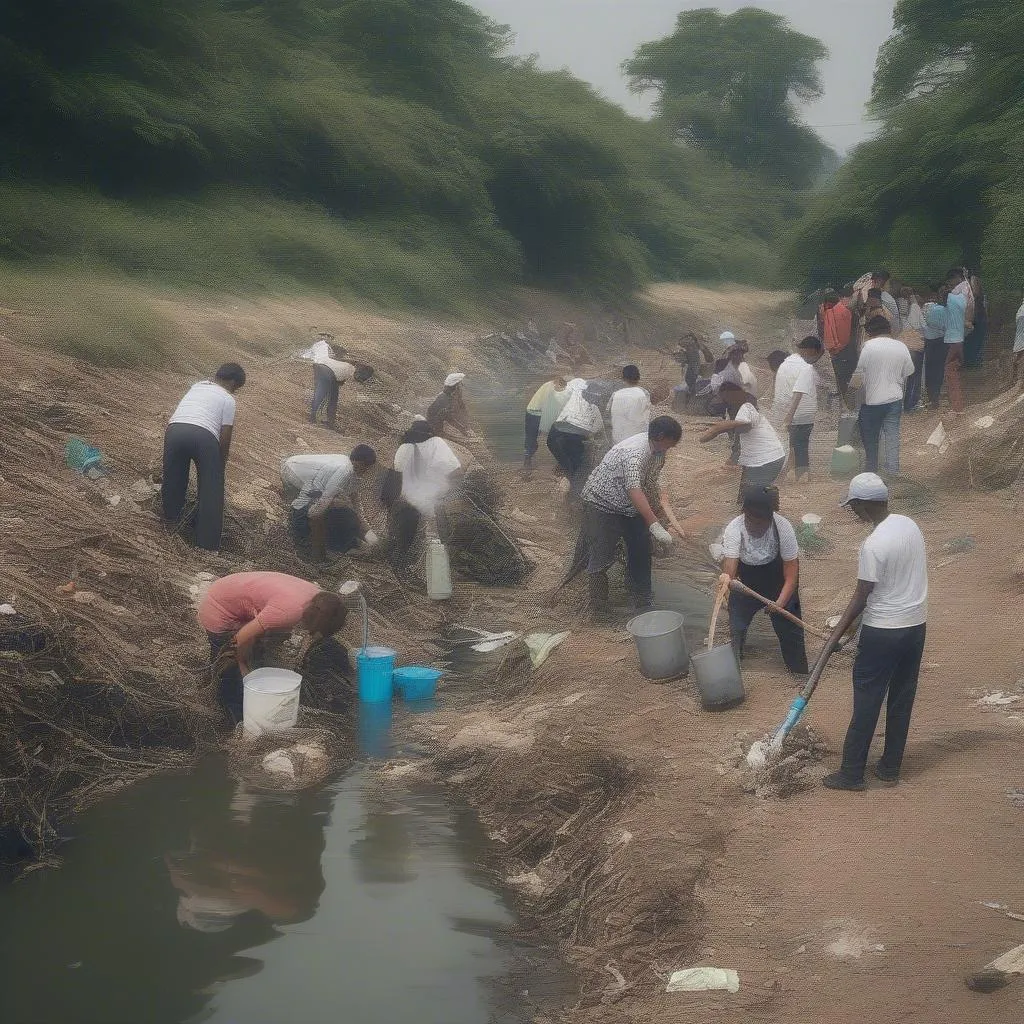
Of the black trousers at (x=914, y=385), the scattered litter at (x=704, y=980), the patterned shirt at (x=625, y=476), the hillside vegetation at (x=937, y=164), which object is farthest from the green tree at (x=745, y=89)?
the scattered litter at (x=704, y=980)

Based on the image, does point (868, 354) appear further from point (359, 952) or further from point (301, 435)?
point (359, 952)

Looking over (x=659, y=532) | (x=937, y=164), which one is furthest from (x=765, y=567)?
(x=937, y=164)

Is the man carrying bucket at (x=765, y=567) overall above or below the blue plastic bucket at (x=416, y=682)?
above

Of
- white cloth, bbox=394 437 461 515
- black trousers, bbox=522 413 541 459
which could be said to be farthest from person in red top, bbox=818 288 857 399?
white cloth, bbox=394 437 461 515

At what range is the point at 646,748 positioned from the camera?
732cm

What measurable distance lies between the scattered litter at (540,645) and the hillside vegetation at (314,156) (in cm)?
1325

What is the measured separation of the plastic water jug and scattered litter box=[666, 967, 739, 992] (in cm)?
602

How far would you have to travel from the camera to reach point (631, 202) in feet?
160

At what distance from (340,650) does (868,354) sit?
642 centimetres

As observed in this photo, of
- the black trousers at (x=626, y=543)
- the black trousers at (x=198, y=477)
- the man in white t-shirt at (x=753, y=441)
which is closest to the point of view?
the black trousers at (x=626, y=543)

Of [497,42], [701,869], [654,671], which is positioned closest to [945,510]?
[654,671]

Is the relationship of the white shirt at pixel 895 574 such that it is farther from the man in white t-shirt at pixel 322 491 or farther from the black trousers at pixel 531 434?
the black trousers at pixel 531 434

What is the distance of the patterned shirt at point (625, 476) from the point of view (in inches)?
358

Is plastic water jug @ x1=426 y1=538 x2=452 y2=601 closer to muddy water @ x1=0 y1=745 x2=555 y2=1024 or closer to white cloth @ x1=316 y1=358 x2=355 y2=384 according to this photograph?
muddy water @ x1=0 y1=745 x2=555 y2=1024
